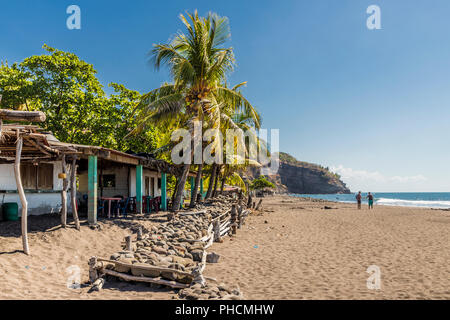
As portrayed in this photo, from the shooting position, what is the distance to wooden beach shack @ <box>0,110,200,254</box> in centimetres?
694

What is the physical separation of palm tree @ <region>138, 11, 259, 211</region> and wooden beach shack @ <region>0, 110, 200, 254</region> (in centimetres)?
237

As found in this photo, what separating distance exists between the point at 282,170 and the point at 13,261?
156884 millimetres

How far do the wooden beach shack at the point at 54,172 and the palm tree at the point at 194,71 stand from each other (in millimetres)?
2367

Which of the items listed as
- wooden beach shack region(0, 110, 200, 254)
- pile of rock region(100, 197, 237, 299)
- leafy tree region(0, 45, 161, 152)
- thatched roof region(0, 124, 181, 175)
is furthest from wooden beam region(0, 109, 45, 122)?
leafy tree region(0, 45, 161, 152)

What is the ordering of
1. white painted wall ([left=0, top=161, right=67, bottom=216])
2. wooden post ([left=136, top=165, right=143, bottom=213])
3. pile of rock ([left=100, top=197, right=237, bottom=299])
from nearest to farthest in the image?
pile of rock ([left=100, top=197, right=237, bottom=299])
white painted wall ([left=0, top=161, right=67, bottom=216])
wooden post ([left=136, top=165, right=143, bottom=213])

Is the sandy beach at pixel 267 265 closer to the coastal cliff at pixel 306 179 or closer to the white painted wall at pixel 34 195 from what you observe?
the white painted wall at pixel 34 195

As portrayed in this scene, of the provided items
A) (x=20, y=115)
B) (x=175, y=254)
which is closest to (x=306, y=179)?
(x=175, y=254)

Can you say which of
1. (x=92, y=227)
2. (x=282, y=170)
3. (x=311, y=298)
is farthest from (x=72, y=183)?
(x=282, y=170)

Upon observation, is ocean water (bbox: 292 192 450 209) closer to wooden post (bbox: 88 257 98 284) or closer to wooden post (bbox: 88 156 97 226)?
wooden post (bbox: 88 156 97 226)

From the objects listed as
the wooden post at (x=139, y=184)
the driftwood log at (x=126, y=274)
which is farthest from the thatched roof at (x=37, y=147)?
the driftwood log at (x=126, y=274)

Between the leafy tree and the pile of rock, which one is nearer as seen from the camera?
the pile of rock

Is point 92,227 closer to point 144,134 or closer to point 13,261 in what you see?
point 13,261

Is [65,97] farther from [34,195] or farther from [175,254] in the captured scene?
[175,254]
